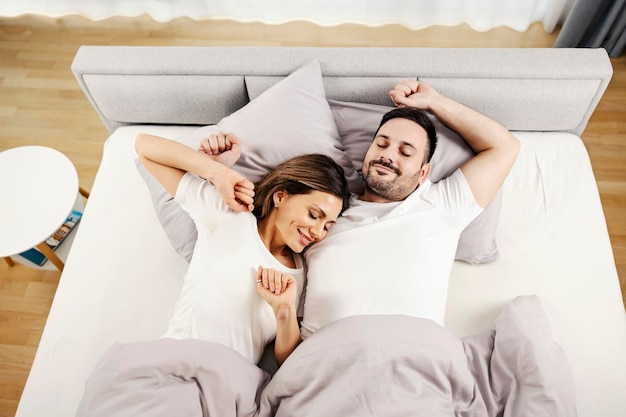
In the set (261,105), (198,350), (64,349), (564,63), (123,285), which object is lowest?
(64,349)

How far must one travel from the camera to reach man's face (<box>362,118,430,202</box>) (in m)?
1.46

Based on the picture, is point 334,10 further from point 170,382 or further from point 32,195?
point 170,382

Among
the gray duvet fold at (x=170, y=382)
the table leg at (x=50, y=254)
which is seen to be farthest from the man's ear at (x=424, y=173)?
the table leg at (x=50, y=254)

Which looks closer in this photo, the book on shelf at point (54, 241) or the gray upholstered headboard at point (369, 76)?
the gray upholstered headboard at point (369, 76)

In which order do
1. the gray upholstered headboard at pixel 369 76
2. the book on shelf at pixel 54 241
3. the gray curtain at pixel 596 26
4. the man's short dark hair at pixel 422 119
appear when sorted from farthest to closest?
the gray curtain at pixel 596 26 < the book on shelf at pixel 54 241 < the gray upholstered headboard at pixel 369 76 < the man's short dark hair at pixel 422 119

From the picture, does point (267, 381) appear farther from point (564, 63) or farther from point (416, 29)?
point (416, 29)

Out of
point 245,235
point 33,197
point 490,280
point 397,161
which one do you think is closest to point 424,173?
point 397,161

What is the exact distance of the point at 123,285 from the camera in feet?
5.21

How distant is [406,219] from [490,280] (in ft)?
1.18

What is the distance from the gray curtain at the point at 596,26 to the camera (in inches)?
88.9

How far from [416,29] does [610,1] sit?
3.04ft

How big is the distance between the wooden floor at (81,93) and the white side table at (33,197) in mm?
324

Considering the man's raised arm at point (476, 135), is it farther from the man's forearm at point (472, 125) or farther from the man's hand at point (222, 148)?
the man's hand at point (222, 148)

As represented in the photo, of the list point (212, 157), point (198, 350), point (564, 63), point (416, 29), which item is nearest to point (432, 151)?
point (564, 63)
